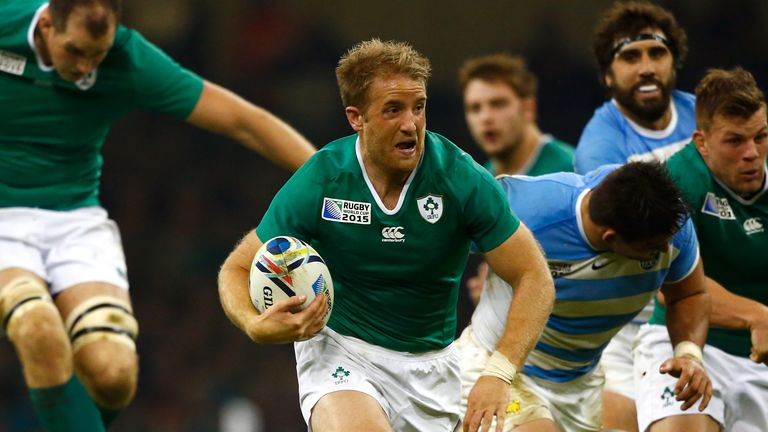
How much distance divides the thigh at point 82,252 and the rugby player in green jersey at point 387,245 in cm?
148

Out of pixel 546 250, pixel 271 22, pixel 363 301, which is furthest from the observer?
pixel 271 22

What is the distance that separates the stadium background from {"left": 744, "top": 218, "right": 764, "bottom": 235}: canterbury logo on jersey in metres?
7.08

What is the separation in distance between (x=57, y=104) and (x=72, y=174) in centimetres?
38

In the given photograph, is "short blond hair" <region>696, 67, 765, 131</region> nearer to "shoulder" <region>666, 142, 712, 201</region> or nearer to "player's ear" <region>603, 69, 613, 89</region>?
"shoulder" <region>666, 142, 712, 201</region>

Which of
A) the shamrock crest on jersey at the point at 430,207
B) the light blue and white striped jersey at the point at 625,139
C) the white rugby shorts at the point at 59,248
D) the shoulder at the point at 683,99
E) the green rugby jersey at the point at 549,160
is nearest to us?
the shamrock crest on jersey at the point at 430,207

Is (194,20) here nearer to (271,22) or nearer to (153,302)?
(271,22)

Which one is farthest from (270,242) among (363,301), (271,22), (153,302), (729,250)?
(271,22)

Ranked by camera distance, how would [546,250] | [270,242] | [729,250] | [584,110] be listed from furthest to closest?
1. [584,110]
2. [729,250]
3. [546,250]
4. [270,242]

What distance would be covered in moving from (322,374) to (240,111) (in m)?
2.00

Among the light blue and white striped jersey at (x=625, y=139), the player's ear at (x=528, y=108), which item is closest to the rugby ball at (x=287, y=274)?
the light blue and white striped jersey at (x=625, y=139)

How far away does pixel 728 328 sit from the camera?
5516mm

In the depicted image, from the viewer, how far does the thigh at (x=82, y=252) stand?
595cm

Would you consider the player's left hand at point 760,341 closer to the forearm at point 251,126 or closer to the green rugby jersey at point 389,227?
the green rugby jersey at point 389,227

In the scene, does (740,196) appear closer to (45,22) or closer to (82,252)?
(82,252)
